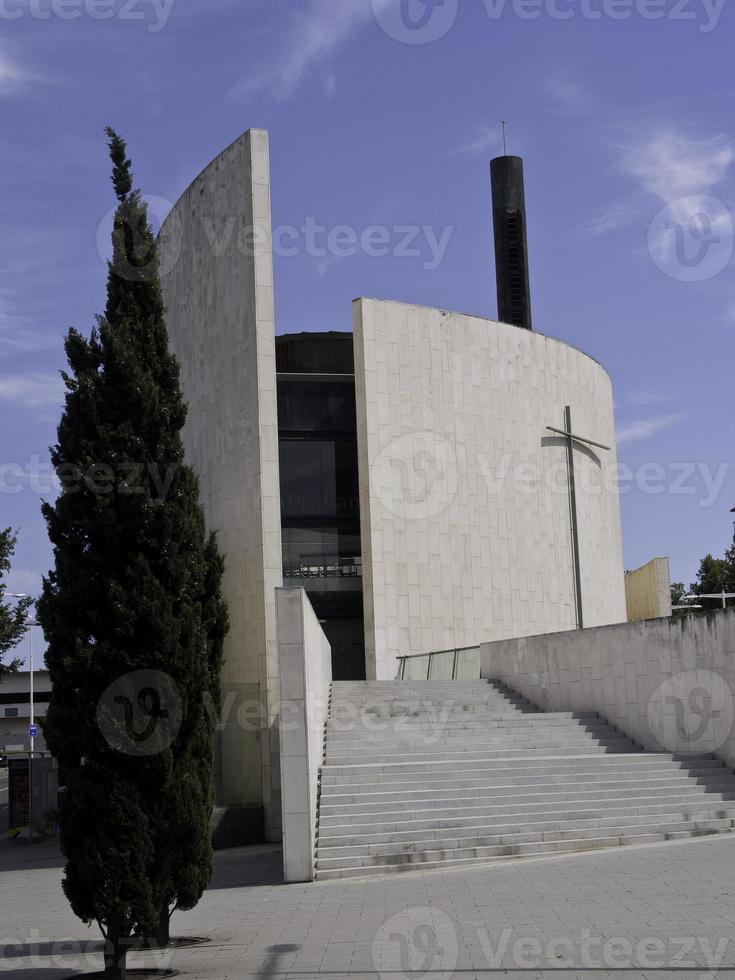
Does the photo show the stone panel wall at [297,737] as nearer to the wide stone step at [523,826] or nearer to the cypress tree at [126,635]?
the wide stone step at [523,826]

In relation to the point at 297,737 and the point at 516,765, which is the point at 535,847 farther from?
the point at 297,737

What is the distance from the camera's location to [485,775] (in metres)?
14.6

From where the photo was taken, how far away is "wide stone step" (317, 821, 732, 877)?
40.9 feet

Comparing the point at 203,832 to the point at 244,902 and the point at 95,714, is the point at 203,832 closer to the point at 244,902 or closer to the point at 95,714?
the point at 95,714

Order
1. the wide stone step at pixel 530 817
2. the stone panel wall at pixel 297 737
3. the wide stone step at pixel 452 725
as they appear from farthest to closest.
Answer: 1. the wide stone step at pixel 452 725
2. the wide stone step at pixel 530 817
3. the stone panel wall at pixel 297 737

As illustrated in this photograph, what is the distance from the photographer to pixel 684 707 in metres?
16.4

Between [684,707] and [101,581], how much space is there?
10750mm

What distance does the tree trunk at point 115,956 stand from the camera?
793cm

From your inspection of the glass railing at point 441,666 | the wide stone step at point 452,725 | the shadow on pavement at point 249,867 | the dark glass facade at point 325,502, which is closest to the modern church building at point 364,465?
the dark glass facade at point 325,502

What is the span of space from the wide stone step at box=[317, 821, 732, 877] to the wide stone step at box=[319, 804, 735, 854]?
0.16 m

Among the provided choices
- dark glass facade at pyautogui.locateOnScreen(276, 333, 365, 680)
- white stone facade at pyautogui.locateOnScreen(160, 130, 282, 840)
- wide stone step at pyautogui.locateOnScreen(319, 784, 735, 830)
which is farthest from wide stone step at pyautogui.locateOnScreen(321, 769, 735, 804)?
dark glass facade at pyautogui.locateOnScreen(276, 333, 365, 680)

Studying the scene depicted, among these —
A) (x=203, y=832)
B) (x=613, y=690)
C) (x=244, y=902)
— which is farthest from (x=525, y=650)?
(x=203, y=832)

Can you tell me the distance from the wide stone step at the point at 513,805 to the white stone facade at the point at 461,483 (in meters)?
6.83

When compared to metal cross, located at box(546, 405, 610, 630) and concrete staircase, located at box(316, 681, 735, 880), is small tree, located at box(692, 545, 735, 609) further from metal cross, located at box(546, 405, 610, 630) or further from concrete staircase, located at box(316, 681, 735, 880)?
concrete staircase, located at box(316, 681, 735, 880)
